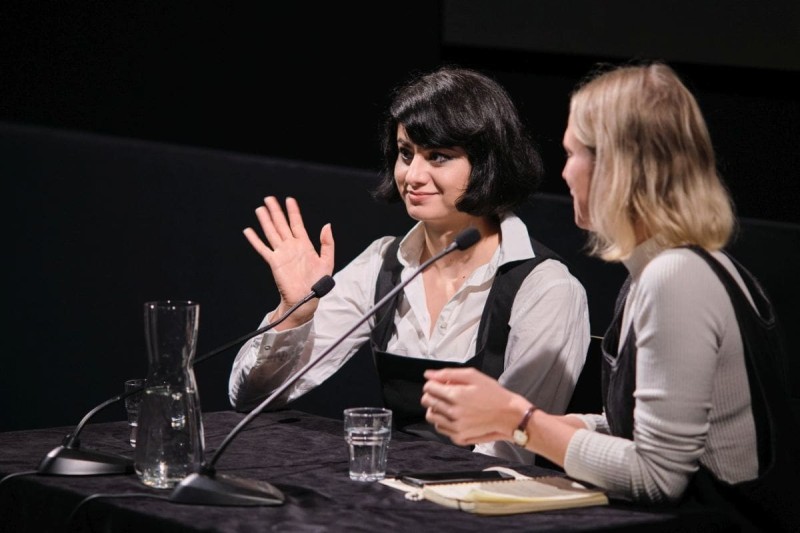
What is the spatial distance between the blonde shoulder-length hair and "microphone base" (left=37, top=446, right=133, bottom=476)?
2.63 ft

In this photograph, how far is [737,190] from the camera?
2.92m

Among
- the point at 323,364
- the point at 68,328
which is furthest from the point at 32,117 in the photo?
the point at 323,364

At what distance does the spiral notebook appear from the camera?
1.58m

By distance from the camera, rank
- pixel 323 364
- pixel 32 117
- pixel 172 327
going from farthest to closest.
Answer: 1. pixel 32 117
2. pixel 323 364
3. pixel 172 327

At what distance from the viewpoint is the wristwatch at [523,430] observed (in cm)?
173

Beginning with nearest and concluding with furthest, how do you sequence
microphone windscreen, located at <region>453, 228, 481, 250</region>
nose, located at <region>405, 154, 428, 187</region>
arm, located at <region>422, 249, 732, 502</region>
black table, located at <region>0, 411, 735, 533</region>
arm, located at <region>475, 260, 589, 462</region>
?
black table, located at <region>0, 411, 735, 533</region> → arm, located at <region>422, 249, 732, 502</region> → microphone windscreen, located at <region>453, 228, 481, 250</region> → arm, located at <region>475, 260, 589, 462</region> → nose, located at <region>405, 154, 428, 187</region>

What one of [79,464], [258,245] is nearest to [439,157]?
[258,245]

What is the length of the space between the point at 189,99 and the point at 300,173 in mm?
370

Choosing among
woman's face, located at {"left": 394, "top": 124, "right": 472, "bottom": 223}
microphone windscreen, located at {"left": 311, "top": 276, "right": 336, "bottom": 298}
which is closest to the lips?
woman's face, located at {"left": 394, "top": 124, "right": 472, "bottom": 223}

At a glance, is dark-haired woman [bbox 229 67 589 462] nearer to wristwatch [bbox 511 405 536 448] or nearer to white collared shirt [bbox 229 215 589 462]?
white collared shirt [bbox 229 215 589 462]

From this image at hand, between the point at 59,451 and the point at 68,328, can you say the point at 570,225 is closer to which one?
the point at 68,328

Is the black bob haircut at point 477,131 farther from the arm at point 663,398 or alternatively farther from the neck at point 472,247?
the arm at point 663,398

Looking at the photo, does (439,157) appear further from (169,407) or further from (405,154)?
(169,407)

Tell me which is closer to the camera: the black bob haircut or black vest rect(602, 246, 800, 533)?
black vest rect(602, 246, 800, 533)
